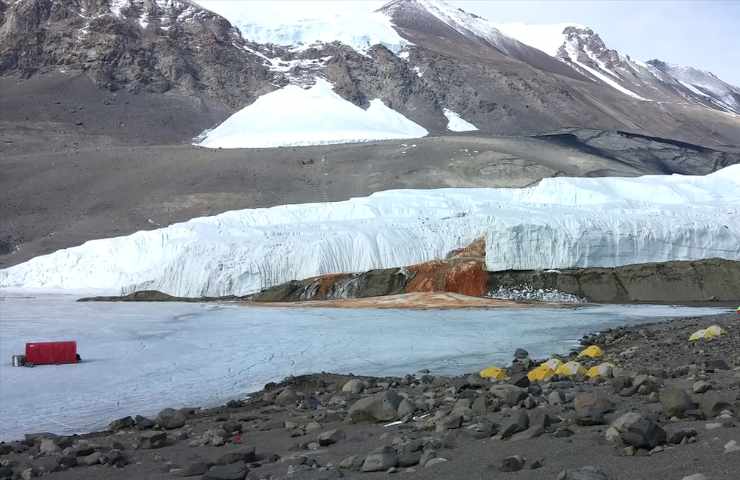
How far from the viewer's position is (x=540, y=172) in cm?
6544

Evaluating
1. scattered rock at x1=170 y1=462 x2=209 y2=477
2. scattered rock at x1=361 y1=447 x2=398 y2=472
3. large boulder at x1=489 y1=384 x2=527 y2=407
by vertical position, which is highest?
large boulder at x1=489 y1=384 x2=527 y2=407

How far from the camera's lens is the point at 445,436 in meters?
5.82

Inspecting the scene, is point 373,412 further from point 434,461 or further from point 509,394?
point 434,461

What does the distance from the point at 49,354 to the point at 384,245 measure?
701 inches

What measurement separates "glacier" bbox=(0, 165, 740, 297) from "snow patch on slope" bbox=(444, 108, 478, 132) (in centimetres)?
6299

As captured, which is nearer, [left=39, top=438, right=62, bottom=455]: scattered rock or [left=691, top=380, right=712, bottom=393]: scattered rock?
[left=691, top=380, right=712, bottom=393]: scattered rock

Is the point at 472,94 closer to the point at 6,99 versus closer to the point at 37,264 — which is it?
the point at 6,99

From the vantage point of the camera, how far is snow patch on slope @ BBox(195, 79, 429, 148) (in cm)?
8581

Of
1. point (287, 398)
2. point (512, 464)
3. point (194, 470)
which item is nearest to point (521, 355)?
point (287, 398)

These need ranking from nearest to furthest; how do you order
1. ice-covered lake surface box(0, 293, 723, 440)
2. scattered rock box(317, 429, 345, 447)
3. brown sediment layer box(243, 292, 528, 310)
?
1. scattered rock box(317, 429, 345, 447)
2. ice-covered lake surface box(0, 293, 723, 440)
3. brown sediment layer box(243, 292, 528, 310)

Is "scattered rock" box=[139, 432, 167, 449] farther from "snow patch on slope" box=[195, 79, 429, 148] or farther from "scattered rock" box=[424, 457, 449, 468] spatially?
"snow patch on slope" box=[195, 79, 429, 148]

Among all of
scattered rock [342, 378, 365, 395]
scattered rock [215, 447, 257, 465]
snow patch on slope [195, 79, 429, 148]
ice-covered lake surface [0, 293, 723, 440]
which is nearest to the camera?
scattered rock [215, 447, 257, 465]

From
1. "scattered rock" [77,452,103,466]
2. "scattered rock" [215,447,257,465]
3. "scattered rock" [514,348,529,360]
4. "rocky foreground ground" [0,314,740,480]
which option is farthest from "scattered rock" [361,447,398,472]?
"scattered rock" [514,348,529,360]

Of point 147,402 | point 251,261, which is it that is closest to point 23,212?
point 251,261
